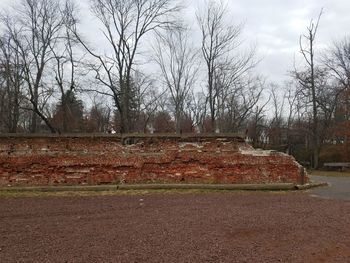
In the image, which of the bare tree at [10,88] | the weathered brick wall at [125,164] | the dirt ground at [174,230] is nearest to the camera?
the dirt ground at [174,230]

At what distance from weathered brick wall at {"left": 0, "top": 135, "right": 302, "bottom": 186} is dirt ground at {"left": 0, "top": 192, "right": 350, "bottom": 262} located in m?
3.41

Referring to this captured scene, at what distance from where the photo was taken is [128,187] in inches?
618

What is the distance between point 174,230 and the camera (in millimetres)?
8164

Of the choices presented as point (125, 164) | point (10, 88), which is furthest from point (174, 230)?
point (10, 88)

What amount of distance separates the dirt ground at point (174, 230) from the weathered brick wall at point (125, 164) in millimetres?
3407

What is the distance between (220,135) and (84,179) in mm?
5368

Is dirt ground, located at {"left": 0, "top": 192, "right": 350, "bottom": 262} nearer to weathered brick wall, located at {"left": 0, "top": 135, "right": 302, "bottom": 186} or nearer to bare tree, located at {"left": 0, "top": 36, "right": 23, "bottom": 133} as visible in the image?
weathered brick wall, located at {"left": 0, "top": 135, "right": 302, "bottom": 186}

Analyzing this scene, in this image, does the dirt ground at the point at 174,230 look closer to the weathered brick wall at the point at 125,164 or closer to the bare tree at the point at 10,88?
the weathered brick wall at the point at 125,164

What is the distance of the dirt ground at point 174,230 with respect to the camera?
21.1 ft

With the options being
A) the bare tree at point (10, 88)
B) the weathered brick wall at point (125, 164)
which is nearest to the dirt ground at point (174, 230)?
the weathered brick wall at point (125, 164)

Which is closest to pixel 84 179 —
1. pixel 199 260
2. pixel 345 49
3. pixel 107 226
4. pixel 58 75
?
pixel 107 226

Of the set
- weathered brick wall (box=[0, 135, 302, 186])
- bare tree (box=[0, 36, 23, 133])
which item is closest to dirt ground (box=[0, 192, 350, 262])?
weathered brick wall (box=[0, 135, 302, 186])

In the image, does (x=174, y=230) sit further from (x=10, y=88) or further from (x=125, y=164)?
(x=10, y=88)

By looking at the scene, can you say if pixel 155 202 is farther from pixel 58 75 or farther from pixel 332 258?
pixel 58 75
